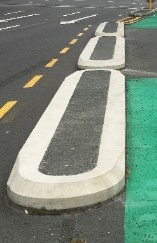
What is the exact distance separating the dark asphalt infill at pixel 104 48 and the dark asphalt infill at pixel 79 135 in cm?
300

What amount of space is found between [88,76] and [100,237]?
5803 mm

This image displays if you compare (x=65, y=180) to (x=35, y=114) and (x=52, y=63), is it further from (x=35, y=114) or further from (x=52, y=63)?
(x=52, y=63)

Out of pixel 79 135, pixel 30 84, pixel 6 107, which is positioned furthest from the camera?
pixel 30 84

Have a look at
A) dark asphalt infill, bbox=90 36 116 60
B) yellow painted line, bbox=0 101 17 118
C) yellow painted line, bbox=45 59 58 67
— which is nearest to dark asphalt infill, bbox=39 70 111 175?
yellow painted line, bbox=0 101 17 118

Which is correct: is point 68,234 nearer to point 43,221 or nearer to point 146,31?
point 43,221

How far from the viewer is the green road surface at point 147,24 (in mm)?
20203

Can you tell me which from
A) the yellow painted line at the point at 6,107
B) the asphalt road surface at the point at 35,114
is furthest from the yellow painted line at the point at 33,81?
the yellow painted line at the point at 6,107

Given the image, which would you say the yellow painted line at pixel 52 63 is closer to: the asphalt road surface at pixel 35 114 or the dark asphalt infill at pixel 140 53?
the asphalt road surface at pixel 35 114

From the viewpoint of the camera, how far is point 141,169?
498cm

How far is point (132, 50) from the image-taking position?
44.4ft

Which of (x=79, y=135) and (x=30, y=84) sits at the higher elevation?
(x=79, y=135)

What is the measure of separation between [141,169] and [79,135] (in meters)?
1.02

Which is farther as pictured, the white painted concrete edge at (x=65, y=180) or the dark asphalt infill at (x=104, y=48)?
the dark asphalt infill at (x=104, y=48)

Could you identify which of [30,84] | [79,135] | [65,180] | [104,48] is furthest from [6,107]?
[104,48]
